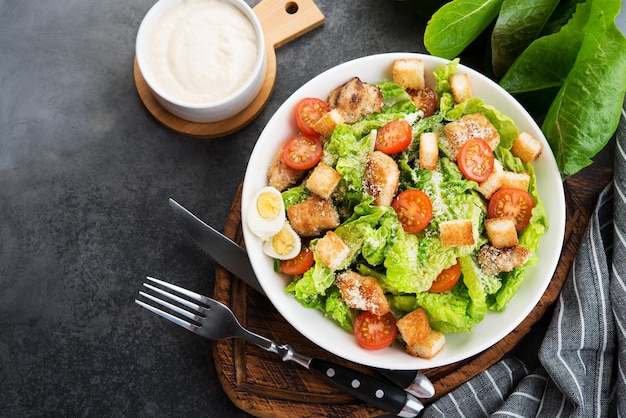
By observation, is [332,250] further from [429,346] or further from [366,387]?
[366,387]

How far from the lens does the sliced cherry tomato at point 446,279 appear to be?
9.91 feet

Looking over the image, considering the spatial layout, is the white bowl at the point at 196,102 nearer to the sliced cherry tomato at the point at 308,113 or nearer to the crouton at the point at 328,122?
the sliced cherry tomato at the point at 308,113

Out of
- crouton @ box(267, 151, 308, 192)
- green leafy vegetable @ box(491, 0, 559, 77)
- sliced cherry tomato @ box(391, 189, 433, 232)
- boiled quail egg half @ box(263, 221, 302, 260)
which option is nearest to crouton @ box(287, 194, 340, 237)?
boiled quail egg half @ box(263, 221, 302, 260)

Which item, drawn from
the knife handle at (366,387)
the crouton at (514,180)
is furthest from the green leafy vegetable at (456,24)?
the knife handle at (366,387)

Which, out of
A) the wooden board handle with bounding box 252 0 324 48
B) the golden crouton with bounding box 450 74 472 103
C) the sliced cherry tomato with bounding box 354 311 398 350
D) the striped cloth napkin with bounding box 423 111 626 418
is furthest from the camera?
the wooden board handle with bounding box 252 0 324 48

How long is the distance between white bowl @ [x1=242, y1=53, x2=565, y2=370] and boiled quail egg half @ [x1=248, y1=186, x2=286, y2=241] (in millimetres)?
61

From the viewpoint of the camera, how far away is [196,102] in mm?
3680

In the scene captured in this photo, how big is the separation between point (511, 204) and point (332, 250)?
896 millimetres

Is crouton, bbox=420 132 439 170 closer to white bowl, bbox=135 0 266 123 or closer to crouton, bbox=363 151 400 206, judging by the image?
crouton, bbox=363 151 400 206

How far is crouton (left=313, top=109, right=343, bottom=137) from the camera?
3.07 meters

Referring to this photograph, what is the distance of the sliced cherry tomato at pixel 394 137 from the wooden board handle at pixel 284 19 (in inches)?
46.9

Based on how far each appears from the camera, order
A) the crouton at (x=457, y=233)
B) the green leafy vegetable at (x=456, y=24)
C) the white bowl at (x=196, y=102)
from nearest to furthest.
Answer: the crouton at (x=457, y=233), the green leafy vegetable at (x=456, y=24), the white bowl at (x=196, y=102)

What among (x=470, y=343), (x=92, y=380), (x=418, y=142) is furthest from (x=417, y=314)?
(x=92, y=380)

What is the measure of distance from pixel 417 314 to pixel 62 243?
86.9 inches
